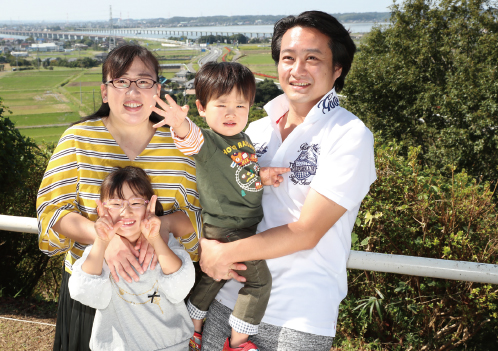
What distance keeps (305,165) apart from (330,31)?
63 cm

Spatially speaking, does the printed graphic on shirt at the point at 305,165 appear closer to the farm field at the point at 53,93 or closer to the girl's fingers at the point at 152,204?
the girl's fingers at the point at 152,204

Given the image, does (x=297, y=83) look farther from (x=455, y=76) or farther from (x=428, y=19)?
(x=428, y=19)

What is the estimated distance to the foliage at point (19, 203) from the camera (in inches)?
208

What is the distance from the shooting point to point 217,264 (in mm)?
1783

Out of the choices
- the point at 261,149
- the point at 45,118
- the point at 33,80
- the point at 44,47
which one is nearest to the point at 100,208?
the point at 261,149

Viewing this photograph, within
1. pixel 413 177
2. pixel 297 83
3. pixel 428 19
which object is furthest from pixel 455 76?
pixel 297 83

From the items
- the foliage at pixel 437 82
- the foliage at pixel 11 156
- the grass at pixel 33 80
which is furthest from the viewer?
the grass at pixel 33 80

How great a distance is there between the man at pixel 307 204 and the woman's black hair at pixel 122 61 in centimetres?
59

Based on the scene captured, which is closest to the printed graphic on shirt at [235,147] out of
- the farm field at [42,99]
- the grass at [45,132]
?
the farm field at [42,99]

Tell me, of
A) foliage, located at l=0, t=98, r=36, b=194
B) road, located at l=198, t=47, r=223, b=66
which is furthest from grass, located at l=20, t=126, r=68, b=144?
foliage, located at l=0, t=98, r=36, b=194

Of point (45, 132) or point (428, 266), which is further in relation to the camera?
point (45, 132)

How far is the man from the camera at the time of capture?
1.67m

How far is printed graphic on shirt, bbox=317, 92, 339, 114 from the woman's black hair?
74cm

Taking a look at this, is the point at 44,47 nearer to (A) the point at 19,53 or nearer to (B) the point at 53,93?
(A) the point at 19,53
